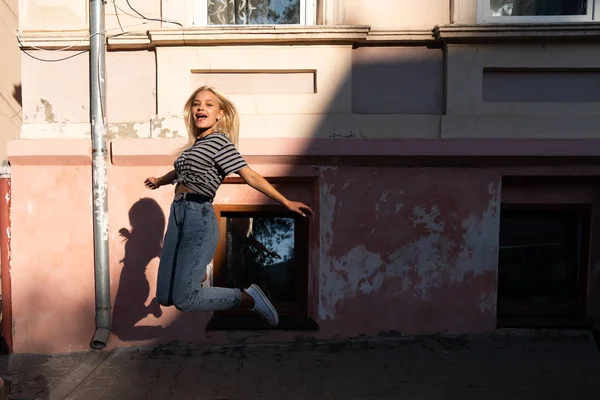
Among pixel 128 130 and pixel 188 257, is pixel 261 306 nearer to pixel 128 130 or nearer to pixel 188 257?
pixel 188 257

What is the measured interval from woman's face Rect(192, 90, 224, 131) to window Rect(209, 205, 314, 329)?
1.39 metres

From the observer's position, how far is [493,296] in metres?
3.99

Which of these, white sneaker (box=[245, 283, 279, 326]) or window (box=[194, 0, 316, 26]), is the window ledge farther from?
white sneaker (box=[245, 283, 279, 326])

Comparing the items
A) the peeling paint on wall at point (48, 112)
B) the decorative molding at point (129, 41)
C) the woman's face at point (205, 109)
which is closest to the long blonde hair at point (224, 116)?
the woman's face at point (205, 109)

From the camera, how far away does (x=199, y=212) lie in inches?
108

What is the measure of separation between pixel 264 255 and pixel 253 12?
242 cm

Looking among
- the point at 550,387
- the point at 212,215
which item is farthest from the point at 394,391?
the point at 212,215

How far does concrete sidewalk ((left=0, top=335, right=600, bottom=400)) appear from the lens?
122 inches

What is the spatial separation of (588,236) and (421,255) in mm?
1743

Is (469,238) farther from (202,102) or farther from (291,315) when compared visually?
(202,102)

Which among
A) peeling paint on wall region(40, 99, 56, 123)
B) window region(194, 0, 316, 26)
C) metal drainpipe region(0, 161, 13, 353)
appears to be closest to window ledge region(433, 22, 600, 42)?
window region(194, 0, 316, 26)

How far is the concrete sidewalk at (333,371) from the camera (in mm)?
3094

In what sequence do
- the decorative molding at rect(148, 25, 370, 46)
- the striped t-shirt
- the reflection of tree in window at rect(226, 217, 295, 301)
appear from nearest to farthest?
the striped t-shirt → the decorative molding at rect(148, 25, 370, 46) → the reflection of tree in window at rect(226, 217, 295, 301)

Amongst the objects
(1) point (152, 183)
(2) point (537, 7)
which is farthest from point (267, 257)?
(2) point (537, 7)
